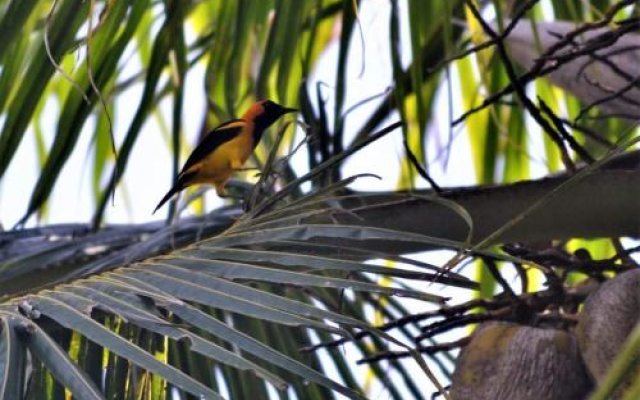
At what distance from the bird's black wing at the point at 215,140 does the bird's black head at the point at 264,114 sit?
0.03 m

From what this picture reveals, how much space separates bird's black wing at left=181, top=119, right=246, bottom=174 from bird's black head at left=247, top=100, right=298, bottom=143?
0.11 feet

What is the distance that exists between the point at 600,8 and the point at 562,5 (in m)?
0.17

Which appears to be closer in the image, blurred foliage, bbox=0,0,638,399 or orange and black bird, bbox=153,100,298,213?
blurred foliage, bbox=0,0,638,399

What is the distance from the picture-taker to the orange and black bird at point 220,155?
71.9 inches

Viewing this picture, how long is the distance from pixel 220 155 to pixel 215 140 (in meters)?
0.02

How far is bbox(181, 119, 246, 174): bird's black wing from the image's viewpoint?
1837 mm

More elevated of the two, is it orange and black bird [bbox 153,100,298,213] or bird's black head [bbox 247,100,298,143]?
bird's black head [bbox 247,100,298,143]

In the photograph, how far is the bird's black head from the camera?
190cm

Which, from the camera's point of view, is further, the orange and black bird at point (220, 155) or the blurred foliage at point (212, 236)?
the orange and black bird at point (220, 155)

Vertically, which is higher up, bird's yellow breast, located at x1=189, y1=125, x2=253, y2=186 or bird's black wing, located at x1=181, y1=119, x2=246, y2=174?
bird's black wing, located at x1=181, y1=119, x2=246, y2=174

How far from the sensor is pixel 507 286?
1.38 metres

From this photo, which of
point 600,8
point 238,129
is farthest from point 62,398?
point 600,8

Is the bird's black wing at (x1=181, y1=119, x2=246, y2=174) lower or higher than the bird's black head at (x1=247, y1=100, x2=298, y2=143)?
lower

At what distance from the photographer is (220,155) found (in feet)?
6.06
